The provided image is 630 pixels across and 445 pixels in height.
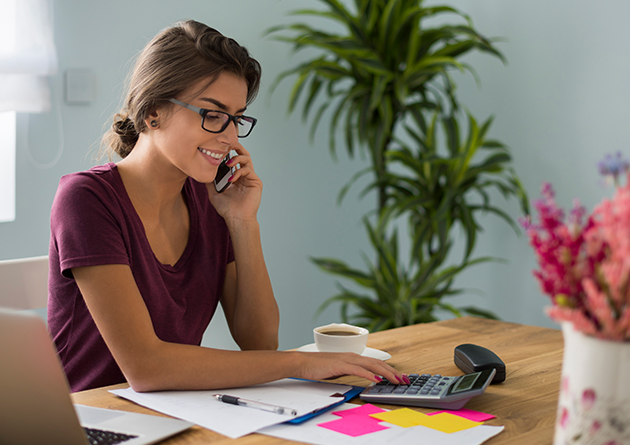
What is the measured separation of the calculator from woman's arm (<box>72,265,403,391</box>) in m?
0.03

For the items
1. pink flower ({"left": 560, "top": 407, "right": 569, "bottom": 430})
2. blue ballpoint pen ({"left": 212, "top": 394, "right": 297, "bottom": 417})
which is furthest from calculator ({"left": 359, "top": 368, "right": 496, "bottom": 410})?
pink flower ({"left": 560, "top": 407, "right": 569, "bottom": 430})

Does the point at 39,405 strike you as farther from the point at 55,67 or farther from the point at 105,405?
the point at 55,67

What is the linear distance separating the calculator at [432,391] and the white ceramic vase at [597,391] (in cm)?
32

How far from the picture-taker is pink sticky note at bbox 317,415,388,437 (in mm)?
816

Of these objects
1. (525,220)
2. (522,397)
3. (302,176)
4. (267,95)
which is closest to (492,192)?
(302,176)

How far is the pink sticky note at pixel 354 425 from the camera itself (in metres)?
0.82

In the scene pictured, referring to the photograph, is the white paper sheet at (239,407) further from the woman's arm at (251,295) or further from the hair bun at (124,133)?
the hair bun at (124,133)

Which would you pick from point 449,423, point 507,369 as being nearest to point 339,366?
point 449,423

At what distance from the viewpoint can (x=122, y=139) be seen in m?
1.43

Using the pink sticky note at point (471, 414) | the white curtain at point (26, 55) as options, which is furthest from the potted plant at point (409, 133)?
the pink sticky note at point (471, 414)

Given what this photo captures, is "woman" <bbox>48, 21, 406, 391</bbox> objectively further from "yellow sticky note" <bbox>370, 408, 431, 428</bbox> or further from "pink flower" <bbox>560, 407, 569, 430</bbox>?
"pink flower" <bbox>560, 407, 569, 430</bbox>

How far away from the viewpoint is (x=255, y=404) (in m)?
0.90

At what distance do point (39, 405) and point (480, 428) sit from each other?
0.57m

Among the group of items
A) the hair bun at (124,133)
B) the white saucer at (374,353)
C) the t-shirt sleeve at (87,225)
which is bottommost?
the white saucer at (374,353)
